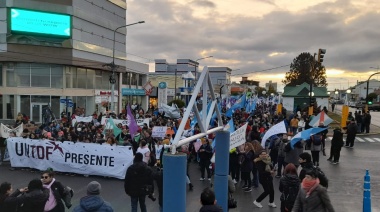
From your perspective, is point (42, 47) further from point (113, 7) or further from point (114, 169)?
point (114, 169)

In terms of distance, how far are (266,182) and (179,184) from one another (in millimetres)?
5296

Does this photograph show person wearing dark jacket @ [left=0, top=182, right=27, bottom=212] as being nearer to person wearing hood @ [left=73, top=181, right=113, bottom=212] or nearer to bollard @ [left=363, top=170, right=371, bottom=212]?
person wearing hood @ [left=73, top=181, right=113, bottom=212]

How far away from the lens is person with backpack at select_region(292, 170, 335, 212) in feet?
18.4

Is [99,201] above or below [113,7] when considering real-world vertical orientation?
below

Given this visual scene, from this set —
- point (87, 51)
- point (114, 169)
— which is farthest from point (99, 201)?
point (87, 51)

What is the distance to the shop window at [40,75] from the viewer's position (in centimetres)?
3747

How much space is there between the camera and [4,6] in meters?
36.0

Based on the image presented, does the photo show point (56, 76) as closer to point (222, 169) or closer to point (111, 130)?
point (111, 130)

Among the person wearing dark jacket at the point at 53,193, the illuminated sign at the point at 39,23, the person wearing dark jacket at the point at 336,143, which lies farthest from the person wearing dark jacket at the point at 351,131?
the illuminated sign at the point at 39,23

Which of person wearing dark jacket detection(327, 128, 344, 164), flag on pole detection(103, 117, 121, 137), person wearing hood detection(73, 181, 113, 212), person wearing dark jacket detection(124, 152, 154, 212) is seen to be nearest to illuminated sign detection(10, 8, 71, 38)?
flag on pole detection(103, 117, 121, 137)

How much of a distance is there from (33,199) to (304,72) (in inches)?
3170

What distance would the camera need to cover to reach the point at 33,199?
589 cm

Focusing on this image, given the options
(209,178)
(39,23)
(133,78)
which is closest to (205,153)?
(209,178)

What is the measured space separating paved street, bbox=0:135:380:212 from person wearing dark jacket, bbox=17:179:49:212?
11.4 feet
